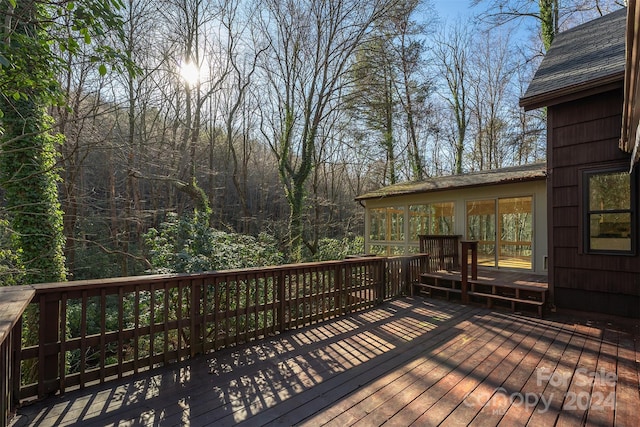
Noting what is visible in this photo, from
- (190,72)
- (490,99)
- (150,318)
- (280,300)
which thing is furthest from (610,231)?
(490,99)

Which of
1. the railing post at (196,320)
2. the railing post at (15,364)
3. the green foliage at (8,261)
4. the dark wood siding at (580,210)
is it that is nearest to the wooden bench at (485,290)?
the dark wood siding at (580,210)

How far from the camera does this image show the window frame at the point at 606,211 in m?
4.15

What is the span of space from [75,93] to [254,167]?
38.8 ft

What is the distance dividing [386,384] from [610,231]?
416 cm

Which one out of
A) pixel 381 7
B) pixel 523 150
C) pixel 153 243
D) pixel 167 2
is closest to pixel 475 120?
pixel 523 150

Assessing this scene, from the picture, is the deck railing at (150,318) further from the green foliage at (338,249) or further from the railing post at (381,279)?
the green foliage at (338,249)

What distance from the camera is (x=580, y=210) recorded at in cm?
459

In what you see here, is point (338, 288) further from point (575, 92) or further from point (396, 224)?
point (396, 224)

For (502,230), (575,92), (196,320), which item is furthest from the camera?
(502,230)

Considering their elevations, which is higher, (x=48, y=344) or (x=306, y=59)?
(x=306, y=59)

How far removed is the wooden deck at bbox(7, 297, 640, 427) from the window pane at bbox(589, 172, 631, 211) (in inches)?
65.9

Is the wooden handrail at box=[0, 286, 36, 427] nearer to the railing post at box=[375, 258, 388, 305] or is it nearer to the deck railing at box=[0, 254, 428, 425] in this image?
the deck railing at box=[0, 254, 428, 425]

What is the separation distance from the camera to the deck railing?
2.32 metres

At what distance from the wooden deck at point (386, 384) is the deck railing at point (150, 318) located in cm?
15
